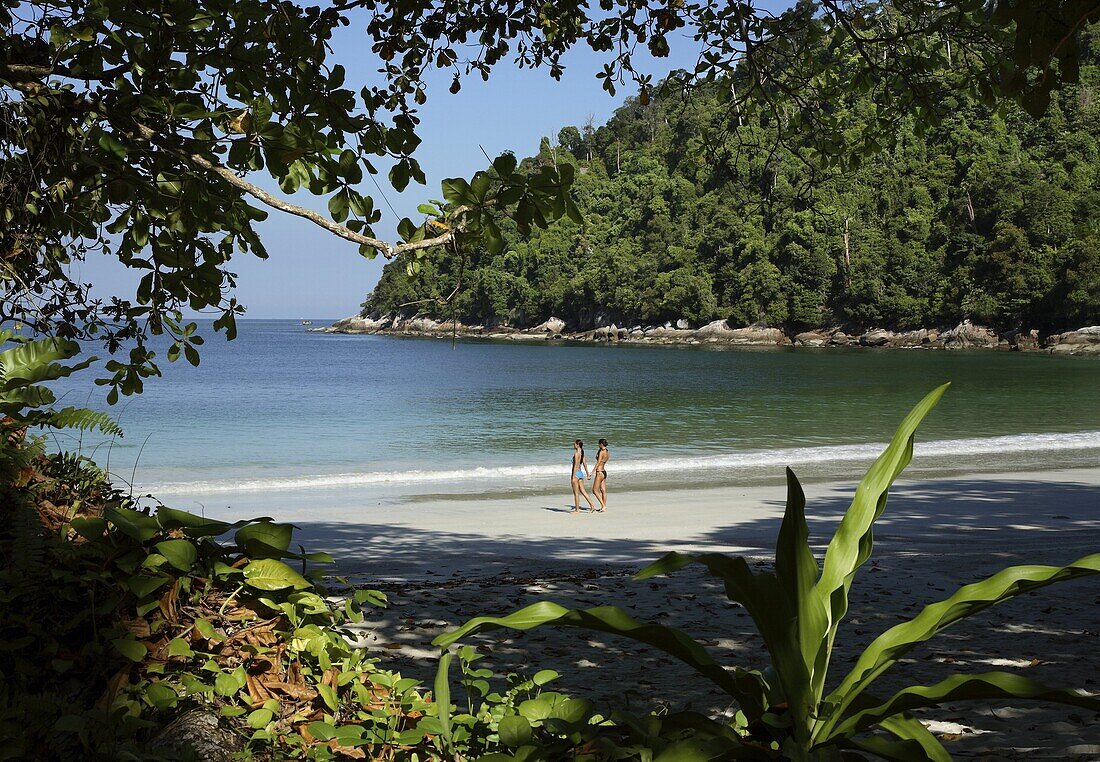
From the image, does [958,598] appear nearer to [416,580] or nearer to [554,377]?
[416,580]

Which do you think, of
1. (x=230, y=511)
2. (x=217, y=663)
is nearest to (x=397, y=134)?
(x=217, y=663)

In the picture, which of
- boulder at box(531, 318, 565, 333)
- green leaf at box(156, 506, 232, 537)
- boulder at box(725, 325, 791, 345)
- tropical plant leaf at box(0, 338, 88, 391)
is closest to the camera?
green leaf at box(156, 506, 232, 537)

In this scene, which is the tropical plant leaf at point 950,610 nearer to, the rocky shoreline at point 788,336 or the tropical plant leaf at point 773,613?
the tropical plant leaf at point 773,613

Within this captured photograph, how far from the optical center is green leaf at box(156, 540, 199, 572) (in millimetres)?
2443

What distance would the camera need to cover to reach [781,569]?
2.59 metres

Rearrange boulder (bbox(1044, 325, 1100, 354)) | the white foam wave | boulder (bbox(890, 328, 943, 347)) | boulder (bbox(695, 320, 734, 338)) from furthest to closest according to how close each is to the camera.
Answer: boulder (bbox(695, 320, 734, 338)), boulder (bbox(890, 328, 943, 347)), boulder (bbox(1044, 325, 1100, 354)), the white foam wave

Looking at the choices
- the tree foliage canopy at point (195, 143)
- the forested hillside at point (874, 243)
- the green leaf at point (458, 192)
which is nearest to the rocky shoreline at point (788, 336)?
the forested hillside at point (874, 243)

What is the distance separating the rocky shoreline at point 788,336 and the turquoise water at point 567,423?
33.9ft

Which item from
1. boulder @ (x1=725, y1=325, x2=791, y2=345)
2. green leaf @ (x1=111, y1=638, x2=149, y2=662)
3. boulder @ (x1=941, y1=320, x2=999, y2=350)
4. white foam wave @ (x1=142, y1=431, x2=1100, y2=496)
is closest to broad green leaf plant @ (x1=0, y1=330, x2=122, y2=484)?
green leaf @ (x1=111, y1=638, x2=149, y2=662)

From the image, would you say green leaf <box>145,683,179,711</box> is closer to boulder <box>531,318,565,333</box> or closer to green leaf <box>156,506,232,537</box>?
green leaf <box>156,506,232,537</box>

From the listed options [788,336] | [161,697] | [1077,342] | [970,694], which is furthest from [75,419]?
[788,336]

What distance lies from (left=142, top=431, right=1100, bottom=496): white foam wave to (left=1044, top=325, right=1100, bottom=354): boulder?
56446 mm

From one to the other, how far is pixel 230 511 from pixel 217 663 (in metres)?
14.5

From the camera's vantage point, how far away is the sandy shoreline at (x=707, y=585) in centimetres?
388
